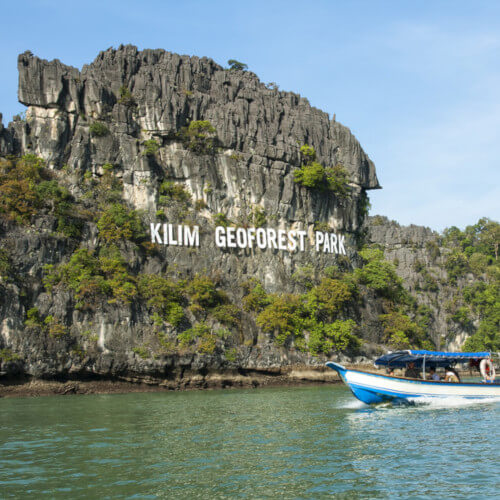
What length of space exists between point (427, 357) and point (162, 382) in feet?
63.5

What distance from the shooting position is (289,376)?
41.2 meters

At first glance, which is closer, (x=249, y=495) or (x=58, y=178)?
(x=249, y=495)

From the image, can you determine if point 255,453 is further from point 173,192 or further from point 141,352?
point 173,192

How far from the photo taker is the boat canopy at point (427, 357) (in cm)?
2459

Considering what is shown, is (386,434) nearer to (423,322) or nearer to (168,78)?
(168,78)

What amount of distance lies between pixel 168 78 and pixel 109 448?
144 ft

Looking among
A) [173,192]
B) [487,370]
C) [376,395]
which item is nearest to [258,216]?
[173,192]

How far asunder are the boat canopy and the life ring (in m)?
0.31

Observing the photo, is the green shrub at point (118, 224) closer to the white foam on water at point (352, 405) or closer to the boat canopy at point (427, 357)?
the boat canopy at point (427, 357)

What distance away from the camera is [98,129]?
46125mm

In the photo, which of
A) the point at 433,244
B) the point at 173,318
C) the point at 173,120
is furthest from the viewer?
the point at 433,244

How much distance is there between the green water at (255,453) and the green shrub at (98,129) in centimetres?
2845

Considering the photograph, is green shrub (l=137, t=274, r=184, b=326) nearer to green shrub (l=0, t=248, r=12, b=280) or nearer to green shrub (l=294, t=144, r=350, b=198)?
green shrub (l=0, t=248, r=12, b=280)

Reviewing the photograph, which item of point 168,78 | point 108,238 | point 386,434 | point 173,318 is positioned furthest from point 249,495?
point 168,78
